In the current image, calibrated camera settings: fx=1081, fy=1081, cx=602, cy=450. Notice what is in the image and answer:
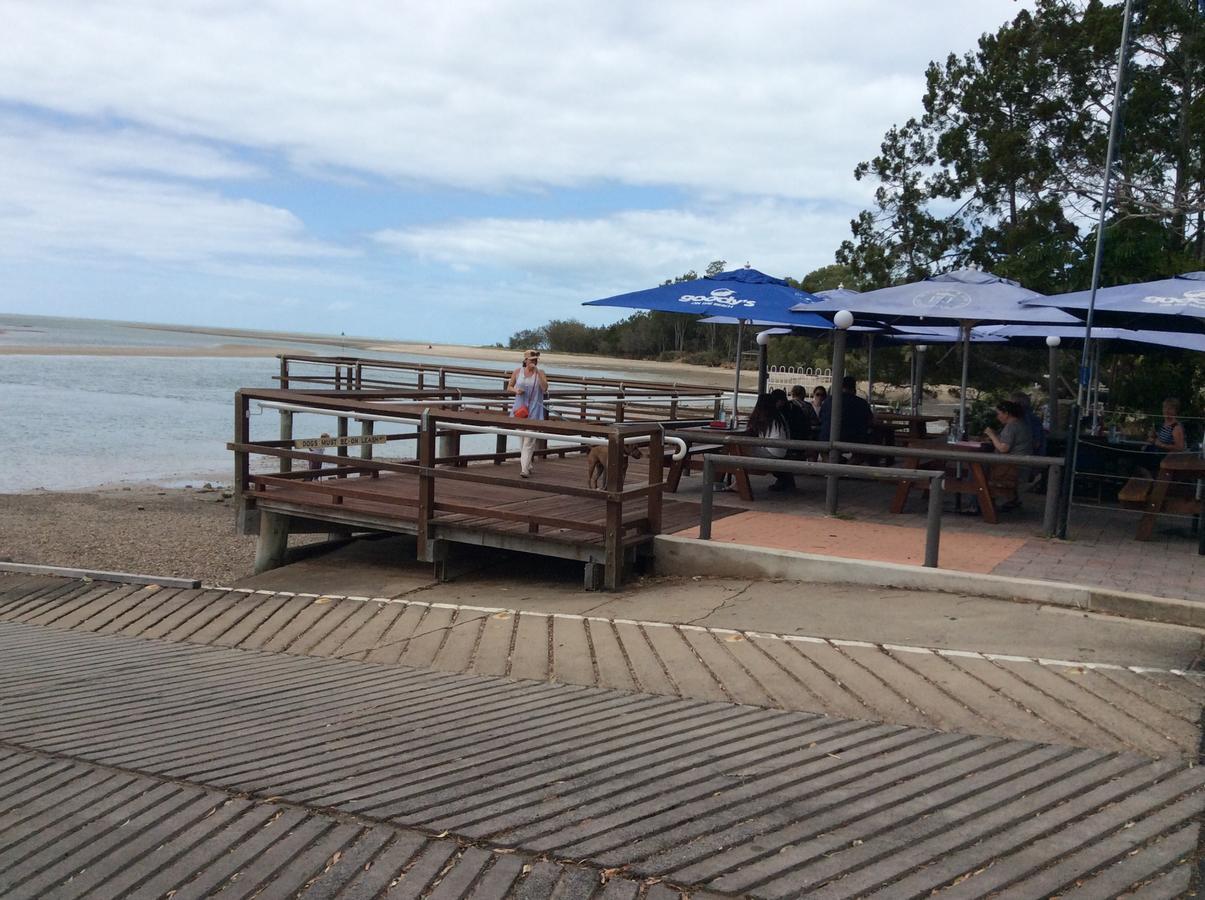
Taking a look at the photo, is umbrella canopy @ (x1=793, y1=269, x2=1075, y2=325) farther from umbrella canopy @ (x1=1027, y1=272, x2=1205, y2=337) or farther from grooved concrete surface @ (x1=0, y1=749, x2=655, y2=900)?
grooved concrete surface @ (x1=0, y1=749, x2=655, y2=900)

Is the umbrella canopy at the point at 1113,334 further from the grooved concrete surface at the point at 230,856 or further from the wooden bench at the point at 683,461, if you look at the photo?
the grooved concrete surface at the point at 230,856

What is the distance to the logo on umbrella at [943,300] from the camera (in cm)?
875

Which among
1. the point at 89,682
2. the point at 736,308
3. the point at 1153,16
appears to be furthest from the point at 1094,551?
the point at 1153,16

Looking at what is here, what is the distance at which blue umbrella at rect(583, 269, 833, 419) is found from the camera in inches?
414

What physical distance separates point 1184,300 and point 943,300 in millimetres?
1795

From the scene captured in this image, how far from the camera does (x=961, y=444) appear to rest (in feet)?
32.5

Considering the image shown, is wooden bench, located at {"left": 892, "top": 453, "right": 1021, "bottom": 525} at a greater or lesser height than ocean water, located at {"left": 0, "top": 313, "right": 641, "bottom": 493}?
greater

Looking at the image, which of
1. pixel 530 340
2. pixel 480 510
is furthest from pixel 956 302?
pixel 530 340

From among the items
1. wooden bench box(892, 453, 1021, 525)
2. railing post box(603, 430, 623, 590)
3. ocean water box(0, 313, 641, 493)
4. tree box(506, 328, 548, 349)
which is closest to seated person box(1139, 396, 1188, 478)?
wooden bench box(892, 453, 1021, 525)

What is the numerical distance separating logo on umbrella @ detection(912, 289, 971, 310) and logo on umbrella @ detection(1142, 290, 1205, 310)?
1352mm

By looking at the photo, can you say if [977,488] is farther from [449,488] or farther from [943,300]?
[449,488]

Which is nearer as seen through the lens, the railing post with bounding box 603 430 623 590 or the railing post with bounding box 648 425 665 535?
the railing post with bounding box 603 430 623 590

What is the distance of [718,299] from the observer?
10750mm

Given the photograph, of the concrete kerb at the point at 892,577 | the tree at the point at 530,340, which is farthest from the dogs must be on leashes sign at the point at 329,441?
the tree at the point at 530,340
